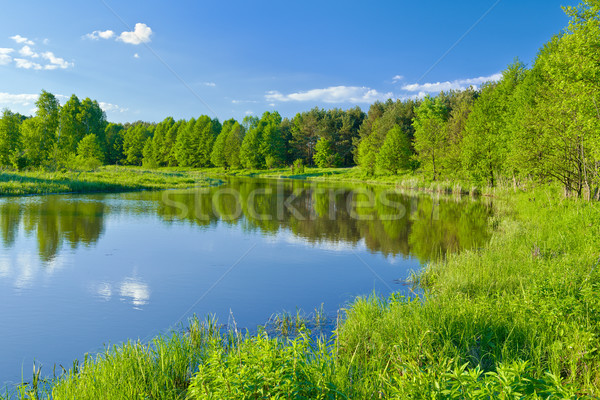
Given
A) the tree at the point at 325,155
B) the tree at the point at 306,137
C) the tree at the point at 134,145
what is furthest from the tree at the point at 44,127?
the tree at the point at 306,137

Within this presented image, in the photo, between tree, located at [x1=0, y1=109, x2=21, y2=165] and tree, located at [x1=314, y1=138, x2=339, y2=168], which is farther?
tree, located at [x1=314, y1=138, x2=339, y2=168]

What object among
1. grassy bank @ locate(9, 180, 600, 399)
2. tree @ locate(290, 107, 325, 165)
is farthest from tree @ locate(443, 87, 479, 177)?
tree @ locate(290, 107, 325, 165)

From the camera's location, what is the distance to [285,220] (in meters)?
25.6

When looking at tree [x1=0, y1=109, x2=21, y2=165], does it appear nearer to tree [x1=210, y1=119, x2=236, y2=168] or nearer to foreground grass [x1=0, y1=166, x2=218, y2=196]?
foreground grass [x1=0, y1=166, x2=218, y2=196]

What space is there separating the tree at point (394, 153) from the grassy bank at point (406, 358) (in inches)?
2431

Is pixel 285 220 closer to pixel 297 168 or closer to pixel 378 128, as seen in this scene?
pixel 378 128

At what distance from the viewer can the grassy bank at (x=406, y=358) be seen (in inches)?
151

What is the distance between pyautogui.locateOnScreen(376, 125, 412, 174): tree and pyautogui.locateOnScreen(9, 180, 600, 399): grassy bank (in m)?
61.7

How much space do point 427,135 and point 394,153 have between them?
10452mm

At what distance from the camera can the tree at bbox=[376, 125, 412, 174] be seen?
69.8m

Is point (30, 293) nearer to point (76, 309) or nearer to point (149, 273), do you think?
point (76, 309)

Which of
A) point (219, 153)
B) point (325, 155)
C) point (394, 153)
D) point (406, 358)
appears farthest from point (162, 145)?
point (406, 358)

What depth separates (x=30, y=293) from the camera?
1059 cm

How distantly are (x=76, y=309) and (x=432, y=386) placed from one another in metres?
9.23
